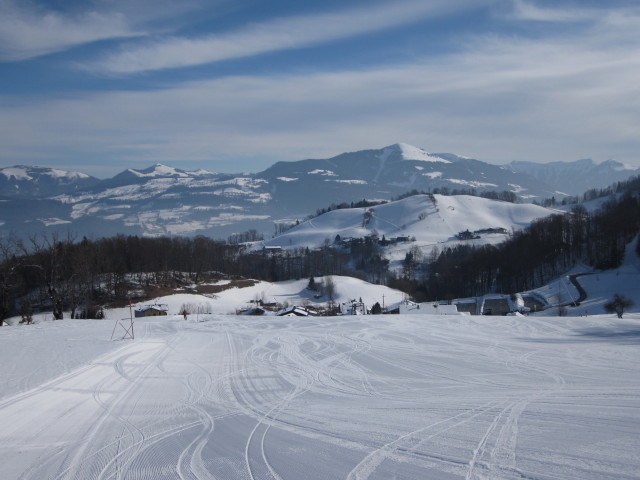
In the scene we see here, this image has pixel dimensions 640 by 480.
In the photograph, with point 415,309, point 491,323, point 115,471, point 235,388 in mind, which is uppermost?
point 115,471

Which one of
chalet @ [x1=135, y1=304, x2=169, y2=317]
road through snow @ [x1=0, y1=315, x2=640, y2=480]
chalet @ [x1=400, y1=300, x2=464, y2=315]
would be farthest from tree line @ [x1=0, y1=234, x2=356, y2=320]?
chalet @ [x1=400, y1=300, x2=464, y2=315]

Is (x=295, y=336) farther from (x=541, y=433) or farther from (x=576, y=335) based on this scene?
(x=541, y=433)

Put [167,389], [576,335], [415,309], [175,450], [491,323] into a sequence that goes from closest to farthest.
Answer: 1. [175,450]
2. [167,389]
3. [576,335]
4. [491,323]
5. [415,309]

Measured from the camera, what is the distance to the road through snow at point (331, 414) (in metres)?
7.80

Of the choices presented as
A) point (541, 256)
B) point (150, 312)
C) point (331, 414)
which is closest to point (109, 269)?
point (150, 312)

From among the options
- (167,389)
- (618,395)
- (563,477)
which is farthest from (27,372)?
(618,395)

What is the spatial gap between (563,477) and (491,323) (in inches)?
1057

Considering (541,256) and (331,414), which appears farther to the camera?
(541,256)

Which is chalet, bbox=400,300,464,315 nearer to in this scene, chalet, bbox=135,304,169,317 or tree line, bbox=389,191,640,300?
chalet, bbox=135,304,169,317

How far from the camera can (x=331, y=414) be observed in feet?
36.3

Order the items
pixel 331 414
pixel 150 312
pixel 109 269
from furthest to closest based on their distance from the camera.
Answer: pixel 109 269, pixel 150 312, pixel 331 414

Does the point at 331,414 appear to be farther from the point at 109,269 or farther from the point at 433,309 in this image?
the point at 109,269

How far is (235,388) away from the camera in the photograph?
14109mm

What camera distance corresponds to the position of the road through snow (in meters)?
7.80
